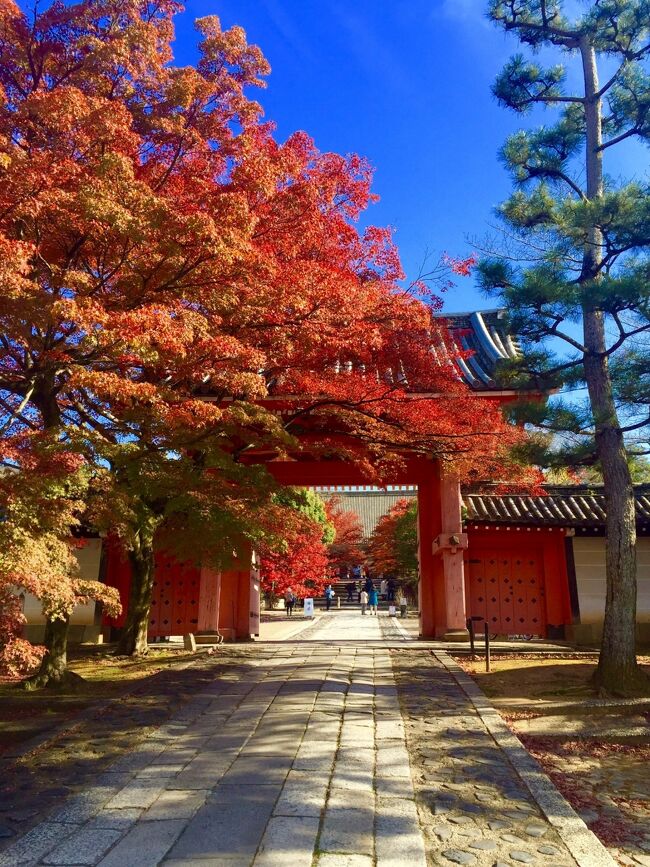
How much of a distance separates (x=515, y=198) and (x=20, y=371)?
694cm

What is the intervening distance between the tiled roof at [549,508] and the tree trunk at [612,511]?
700 centimetres

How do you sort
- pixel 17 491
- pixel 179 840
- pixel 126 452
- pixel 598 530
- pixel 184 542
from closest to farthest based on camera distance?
pixel 179 840, pixel 17 491, pixel 126 452, pixel 184 542, pixel 598 530

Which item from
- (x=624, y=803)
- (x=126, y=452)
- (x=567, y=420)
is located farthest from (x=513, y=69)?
(x=624, y=803)

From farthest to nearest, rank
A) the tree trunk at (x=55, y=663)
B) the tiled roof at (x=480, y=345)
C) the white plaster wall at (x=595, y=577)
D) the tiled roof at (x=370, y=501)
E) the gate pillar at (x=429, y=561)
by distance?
the tiled roof at (x=370, y=501) → the white plaster wall at (x=595, y=577) → the gate pillar at (x=429, y=561) → the tiled roof at (x=480, y=345) → the tree trunk at (x=55, y=663)

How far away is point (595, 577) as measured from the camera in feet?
50.5

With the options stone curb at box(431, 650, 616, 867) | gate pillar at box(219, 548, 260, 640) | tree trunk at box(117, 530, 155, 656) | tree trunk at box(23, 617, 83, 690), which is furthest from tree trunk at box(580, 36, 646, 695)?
gate pillar at box(219, 548, 260, 640)

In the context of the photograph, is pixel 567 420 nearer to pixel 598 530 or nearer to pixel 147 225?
pixel 147 225

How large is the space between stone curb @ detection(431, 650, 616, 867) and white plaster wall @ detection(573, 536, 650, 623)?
9.47 m

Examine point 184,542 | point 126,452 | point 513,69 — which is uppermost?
point 513,69

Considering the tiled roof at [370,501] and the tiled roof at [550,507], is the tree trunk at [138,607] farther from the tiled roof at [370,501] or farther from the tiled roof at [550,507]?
the tiled roof at [370,501]

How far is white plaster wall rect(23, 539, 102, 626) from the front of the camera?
48.2 ft

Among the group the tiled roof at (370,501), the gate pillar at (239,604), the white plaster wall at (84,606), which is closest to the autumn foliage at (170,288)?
the gate pillar at (239,604)

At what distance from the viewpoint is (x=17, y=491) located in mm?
5684

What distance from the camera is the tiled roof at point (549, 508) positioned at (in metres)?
15.0
